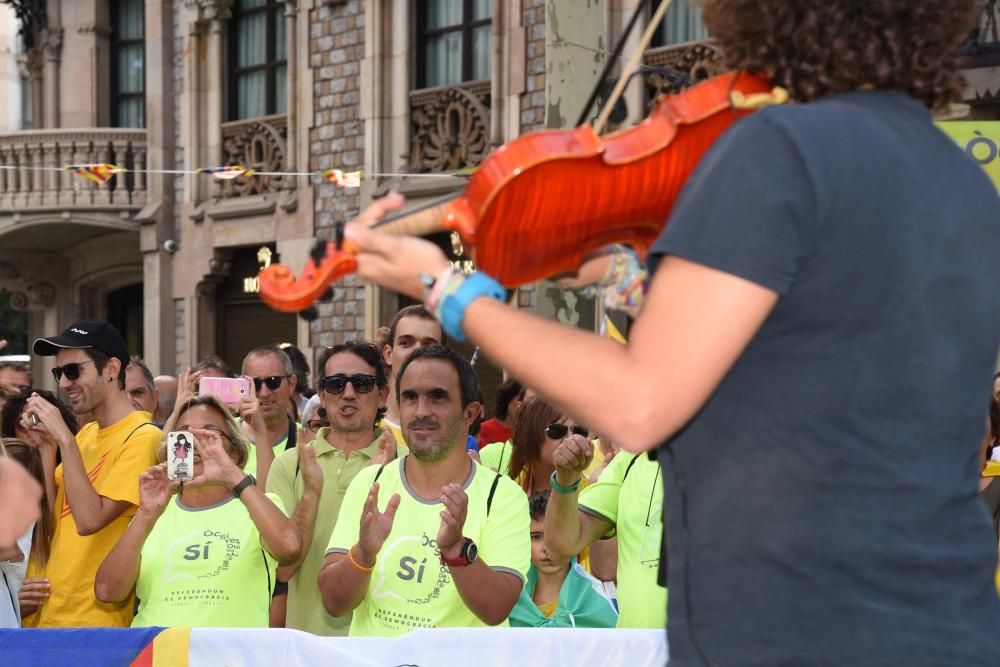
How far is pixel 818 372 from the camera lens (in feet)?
6.66

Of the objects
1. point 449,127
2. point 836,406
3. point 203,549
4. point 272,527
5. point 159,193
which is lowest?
point 203,549

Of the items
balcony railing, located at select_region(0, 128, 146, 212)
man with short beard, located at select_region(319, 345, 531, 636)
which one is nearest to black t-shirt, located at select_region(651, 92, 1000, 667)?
man with short beard, located at select_region(319, 345, 531, 636)

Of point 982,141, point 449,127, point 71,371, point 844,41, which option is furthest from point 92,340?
point 449,127

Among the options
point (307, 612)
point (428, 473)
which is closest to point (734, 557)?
point (428, 473)

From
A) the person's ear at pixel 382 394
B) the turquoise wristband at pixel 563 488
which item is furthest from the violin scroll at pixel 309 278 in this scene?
the person's ear at pixel 382 394

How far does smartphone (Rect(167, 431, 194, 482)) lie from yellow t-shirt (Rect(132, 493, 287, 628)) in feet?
0.60

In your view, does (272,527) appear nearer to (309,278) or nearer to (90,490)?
(90,490)

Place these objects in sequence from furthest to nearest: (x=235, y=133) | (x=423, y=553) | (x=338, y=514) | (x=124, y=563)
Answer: (x=235, y=133)
(x=338, y=514)
(x=124, y=563)
(x=423, y=553)

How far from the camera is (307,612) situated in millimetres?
5996

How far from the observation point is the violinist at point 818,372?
6.52ft

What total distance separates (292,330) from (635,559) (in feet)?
51.0

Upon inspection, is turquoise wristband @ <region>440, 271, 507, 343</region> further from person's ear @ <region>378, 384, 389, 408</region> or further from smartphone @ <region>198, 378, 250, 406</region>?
smartphone @ <region>198, 378, 250, 406</region>

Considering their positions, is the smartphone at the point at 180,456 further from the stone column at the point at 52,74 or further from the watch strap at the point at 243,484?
the stone column at the point at 52,74

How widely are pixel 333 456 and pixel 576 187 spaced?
4.49 metres
